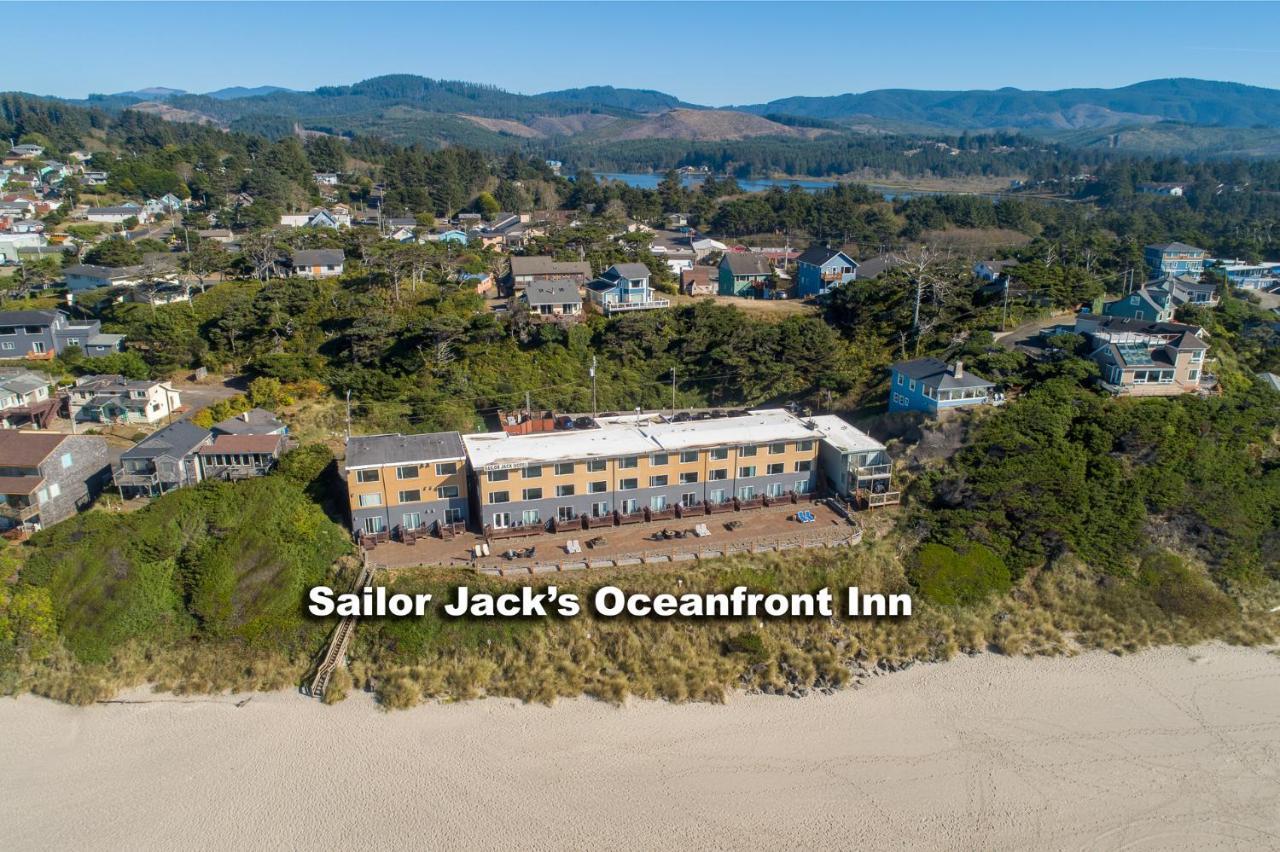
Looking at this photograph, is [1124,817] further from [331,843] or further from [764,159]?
[764,159]

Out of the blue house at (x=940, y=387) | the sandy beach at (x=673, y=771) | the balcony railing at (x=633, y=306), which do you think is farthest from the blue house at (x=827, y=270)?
the sandy beach at (x=673, y=771)

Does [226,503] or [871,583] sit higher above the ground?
[226,503]

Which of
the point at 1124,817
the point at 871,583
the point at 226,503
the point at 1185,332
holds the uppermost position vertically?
the point at 1185,332

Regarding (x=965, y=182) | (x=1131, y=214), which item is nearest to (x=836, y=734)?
(x=1131, y=214)

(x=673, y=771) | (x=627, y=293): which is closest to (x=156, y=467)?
(x=673, y=771)

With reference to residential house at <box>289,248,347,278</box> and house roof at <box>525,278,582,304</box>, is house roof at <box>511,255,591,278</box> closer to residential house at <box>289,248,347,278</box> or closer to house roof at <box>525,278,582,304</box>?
house roof at <box>525,278,582,304</box>

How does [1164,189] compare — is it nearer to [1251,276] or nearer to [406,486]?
[1251,276]
